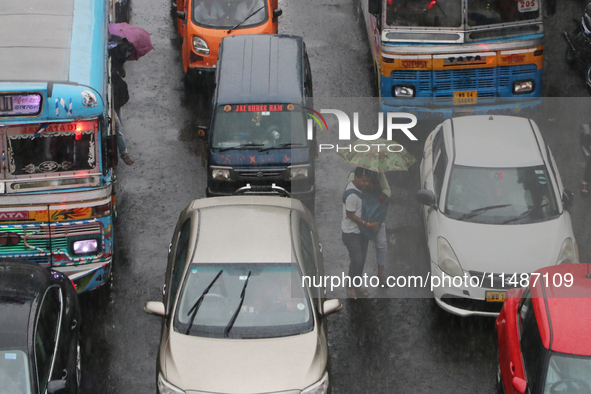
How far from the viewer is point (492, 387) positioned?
8039 millimetres

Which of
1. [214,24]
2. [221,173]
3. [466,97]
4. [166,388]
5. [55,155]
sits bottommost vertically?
[166,388]

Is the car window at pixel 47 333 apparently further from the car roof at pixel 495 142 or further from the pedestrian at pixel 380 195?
the car roof at pixel 495 142

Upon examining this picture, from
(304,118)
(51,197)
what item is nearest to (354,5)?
(304,118)

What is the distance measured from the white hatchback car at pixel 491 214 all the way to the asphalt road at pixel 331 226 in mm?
670

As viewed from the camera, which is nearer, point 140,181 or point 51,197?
point 51,197

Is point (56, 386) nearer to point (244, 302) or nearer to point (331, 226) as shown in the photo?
point (244, 302)

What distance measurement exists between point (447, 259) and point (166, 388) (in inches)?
143

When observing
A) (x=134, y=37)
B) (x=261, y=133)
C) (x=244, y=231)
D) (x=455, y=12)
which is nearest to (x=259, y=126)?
(x=261, y=133)

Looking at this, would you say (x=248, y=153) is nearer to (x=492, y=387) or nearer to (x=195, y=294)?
(x=195, y=294)

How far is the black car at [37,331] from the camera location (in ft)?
20.9

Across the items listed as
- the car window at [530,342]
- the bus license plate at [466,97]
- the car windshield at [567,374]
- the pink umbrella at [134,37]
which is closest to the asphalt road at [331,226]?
the bus license plate at [466,97]

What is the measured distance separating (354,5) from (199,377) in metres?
13.3

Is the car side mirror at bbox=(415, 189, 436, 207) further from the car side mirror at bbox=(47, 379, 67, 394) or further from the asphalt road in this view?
the car side mirror at bbox=(47, 379, 67, 394)

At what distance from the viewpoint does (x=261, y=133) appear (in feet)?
35.0
